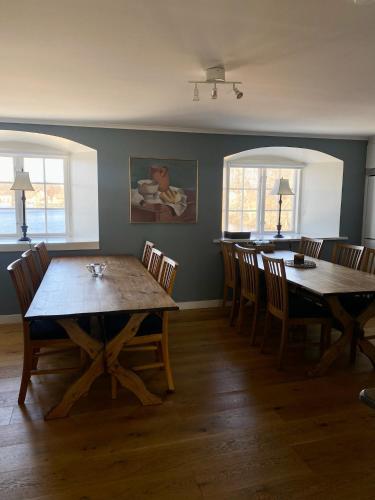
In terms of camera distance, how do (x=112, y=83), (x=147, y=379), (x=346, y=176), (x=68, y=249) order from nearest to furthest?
(x=112, y=83)
(x=147, y=379)
(x=68, y=249)
(x=346, y=176)

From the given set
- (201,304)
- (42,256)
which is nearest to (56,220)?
(42,256)

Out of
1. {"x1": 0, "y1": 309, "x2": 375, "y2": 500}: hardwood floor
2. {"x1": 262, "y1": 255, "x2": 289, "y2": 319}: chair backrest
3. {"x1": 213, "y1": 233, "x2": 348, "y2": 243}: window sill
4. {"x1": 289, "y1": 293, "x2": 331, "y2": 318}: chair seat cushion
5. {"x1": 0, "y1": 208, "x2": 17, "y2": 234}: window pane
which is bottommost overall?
{"x1": 0, "y1": 309, "x2": 375, "y2": 500}: hardwood floor

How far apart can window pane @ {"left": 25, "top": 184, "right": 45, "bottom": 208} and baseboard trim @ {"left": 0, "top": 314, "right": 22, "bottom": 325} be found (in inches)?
50.8

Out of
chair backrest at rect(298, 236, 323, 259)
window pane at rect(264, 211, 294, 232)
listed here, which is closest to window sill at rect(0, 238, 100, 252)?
window pane at rect(264, 211, 294, 232)

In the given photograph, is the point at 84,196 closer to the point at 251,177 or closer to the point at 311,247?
the point at 251,177

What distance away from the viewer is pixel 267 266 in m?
3.26

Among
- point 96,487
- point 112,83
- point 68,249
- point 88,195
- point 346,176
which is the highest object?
point 112,83

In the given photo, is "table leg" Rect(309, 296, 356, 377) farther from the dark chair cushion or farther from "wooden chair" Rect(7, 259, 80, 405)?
"wooden chair" Rect(7, 259, 80, 405)

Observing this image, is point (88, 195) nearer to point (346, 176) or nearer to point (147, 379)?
point (147, 379)

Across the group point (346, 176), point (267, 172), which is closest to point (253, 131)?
point (267, 172)

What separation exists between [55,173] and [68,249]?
3.26 feet

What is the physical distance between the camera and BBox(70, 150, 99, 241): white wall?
442 centimetres

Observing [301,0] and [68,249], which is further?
[68,249]

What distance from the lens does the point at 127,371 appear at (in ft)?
8.39
